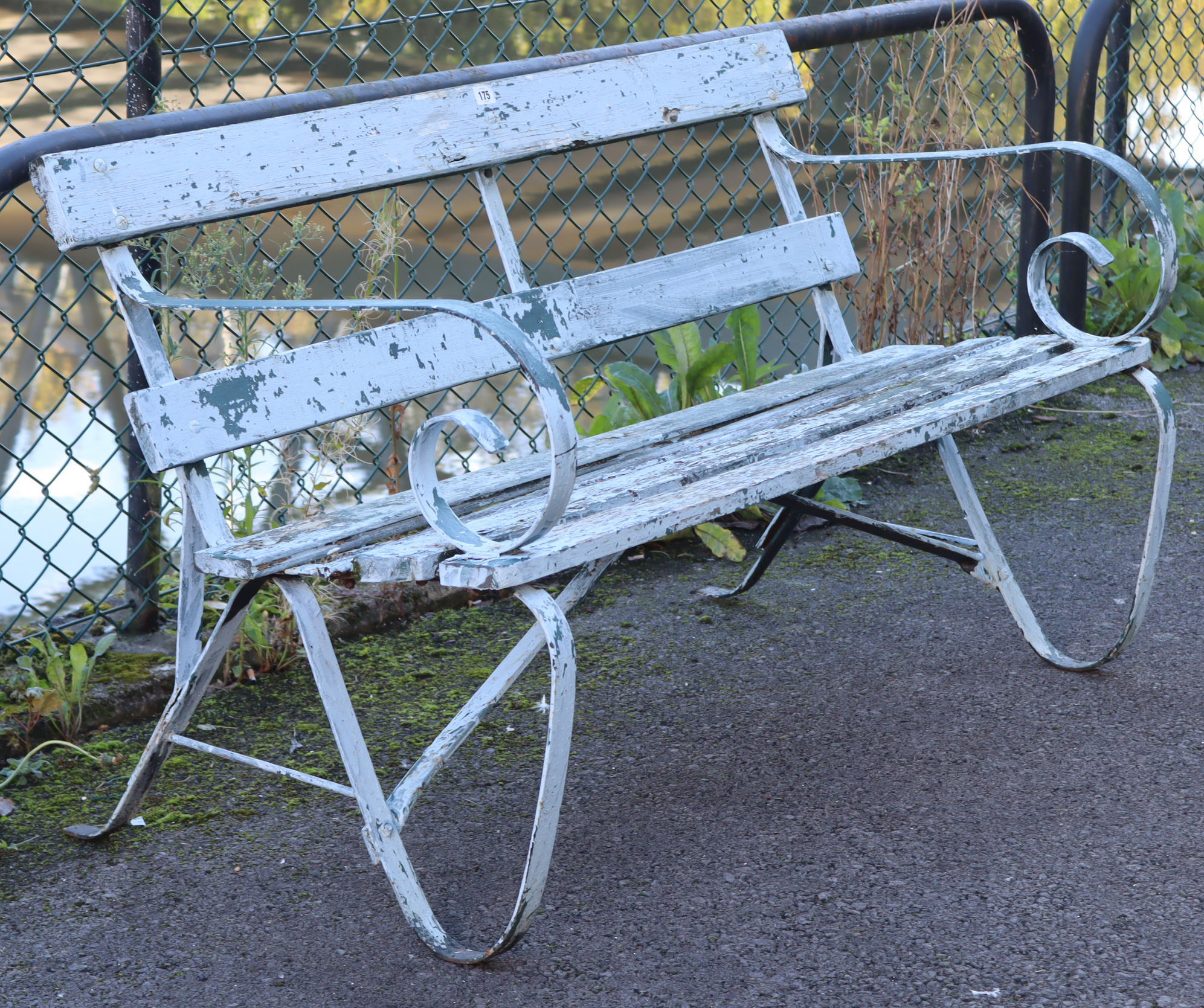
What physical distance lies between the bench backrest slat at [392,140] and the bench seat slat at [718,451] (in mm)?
588

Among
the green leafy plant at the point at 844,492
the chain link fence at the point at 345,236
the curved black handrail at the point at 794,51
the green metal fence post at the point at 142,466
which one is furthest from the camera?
the green leafy plant at the point at 844,492

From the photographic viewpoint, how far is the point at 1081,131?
148 inches

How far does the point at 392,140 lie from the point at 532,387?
848mm

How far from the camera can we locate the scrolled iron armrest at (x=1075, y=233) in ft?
7.24

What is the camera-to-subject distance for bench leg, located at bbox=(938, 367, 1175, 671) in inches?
91.3

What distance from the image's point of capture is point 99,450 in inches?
189

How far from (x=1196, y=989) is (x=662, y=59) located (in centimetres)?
181

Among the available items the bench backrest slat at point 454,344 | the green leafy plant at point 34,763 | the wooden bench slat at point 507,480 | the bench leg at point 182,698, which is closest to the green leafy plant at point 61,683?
the green leafy plant at point 34,763

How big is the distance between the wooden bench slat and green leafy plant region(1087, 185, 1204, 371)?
2061 millimetres

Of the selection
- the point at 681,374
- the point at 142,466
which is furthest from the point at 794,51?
the point at 142,466

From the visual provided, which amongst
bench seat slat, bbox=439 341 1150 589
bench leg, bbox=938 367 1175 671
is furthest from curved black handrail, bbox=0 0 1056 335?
bench leg, bbox=938 367 1175 671

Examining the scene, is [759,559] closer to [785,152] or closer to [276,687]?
[785,152]

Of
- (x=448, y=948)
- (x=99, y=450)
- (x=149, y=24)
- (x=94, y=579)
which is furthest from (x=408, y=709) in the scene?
(x=99, y=450)

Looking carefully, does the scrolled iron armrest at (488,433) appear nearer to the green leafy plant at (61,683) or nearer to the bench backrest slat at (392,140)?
the bench backrest slat at (392,140)
